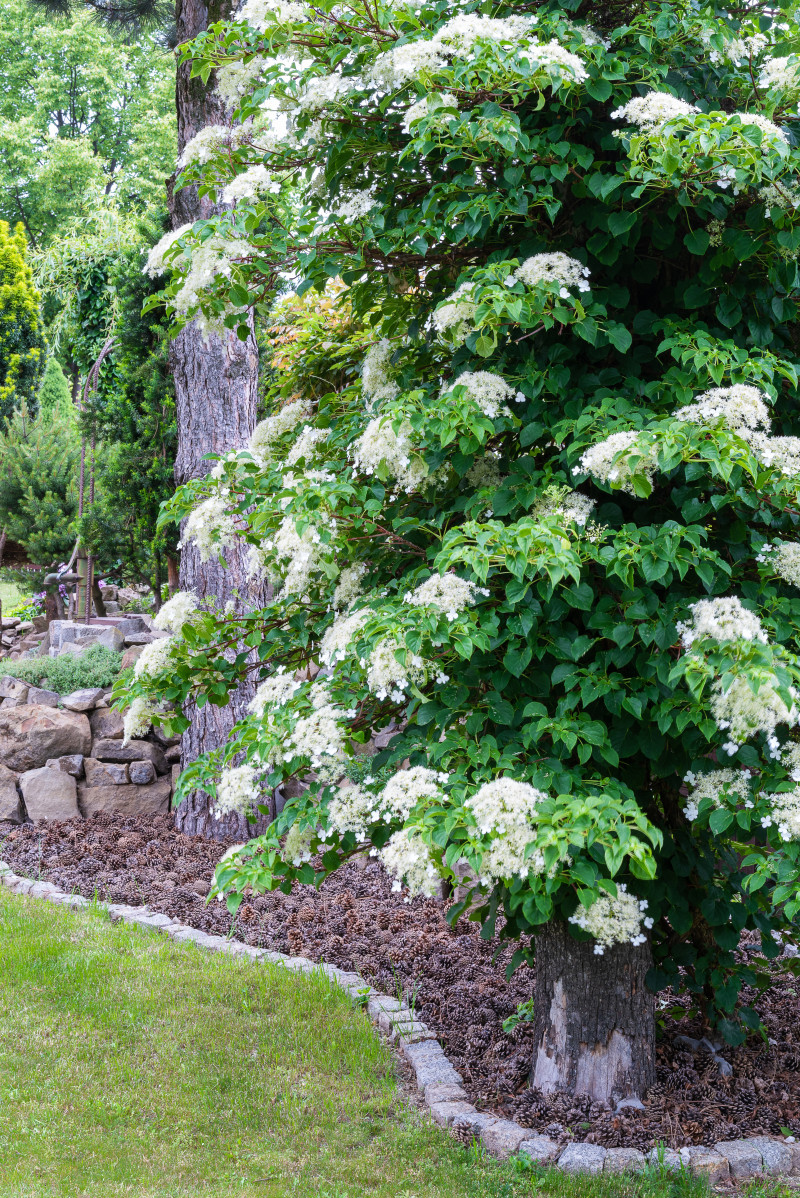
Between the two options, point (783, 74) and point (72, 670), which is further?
point (72, 670)

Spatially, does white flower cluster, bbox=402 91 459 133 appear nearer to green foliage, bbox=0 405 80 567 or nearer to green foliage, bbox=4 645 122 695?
green foliage, bbox=4 645 122 695

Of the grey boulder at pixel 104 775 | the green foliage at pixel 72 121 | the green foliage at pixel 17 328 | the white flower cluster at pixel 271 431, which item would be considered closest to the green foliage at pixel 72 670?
the grey boulder at pixel 104 775

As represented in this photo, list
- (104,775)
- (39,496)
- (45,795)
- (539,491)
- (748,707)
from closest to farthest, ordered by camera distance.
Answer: (748,707) → (539,491) → (45,795) → (104,775) → (39,496)

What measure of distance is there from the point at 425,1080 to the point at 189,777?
135cm

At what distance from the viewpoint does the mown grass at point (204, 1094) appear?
9.57ft

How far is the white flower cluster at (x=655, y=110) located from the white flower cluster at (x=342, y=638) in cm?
144

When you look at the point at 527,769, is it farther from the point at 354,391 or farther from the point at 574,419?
the point at 354,391

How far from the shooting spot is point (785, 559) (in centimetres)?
269

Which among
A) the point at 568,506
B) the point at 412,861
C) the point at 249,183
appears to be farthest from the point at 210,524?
the point at 412,861

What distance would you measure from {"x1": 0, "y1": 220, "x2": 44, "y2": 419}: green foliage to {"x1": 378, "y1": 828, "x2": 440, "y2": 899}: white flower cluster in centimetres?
1585

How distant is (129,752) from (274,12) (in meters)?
5.51

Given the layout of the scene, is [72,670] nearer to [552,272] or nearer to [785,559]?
[552,272]

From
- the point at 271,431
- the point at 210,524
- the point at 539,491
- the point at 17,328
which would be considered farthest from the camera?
the point at 17,328

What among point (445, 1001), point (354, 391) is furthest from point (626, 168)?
point (445, 1001)
